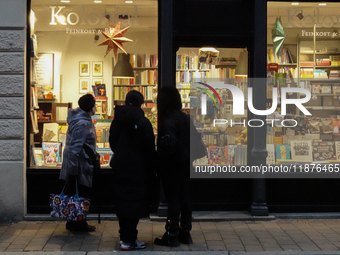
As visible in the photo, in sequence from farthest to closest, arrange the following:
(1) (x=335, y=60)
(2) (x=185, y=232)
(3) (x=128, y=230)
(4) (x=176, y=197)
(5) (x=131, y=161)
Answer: (1) (x=335, y=60), (2) (x=185, y=232), (4) (x=176, y=197), (3) (x=128, y=230), (5) (x=131, y=161)

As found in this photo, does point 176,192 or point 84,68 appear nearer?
point 176,192

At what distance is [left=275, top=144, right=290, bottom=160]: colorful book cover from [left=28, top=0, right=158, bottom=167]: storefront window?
6.70 feet

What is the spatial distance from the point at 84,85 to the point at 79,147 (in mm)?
1761

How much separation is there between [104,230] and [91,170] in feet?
2.99

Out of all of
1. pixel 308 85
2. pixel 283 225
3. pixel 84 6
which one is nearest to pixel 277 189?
pixel 283 225

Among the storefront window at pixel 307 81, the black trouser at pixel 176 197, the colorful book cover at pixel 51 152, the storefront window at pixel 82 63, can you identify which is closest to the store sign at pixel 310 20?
the storefront window at pixel 307 81

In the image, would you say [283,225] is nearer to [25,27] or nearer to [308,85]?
[308,85]

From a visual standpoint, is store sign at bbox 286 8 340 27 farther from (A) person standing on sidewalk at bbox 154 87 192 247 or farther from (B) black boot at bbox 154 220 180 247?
(B) black boot at bbox 154 220 180 247

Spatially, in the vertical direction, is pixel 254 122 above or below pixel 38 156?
above

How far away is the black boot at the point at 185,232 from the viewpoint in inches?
266

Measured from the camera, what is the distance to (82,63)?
8633mm

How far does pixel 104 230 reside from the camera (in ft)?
24.6

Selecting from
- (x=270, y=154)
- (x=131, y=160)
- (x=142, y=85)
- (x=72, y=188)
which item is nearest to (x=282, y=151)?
(x=270, y=154)

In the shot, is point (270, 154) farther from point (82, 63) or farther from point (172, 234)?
point (82, 63)
